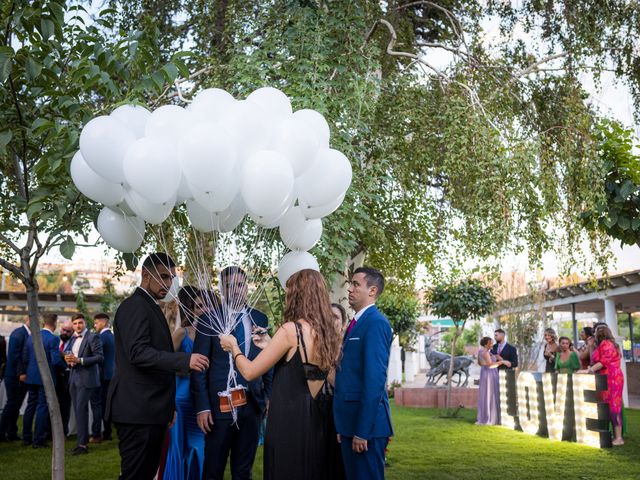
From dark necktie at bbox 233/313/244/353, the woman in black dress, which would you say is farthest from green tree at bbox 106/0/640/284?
the woman in black dress

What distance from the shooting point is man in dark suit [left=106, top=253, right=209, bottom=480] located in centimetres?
422

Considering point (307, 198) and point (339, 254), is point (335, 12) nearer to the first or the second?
point (339, 254)

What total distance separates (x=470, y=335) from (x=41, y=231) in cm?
4963

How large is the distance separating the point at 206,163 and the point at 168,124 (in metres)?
0.40

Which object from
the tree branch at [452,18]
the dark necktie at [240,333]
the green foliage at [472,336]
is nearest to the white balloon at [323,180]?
the dark necktie at [240,333]

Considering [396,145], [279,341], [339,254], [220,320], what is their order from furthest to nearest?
[396,145] < [339,254] < [220,320] < [279,341]

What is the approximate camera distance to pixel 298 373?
12.8 ft

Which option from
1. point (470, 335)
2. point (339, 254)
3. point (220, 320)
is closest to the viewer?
point (220, 320)

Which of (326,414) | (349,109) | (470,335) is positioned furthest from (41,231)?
(470,335)

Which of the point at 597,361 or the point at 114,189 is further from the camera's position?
the point at 597,361

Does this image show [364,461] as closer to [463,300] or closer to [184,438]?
[184,438]

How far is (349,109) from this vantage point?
7637mm

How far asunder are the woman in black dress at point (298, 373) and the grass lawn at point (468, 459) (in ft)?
12.9

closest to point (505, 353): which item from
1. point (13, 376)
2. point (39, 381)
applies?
point (39, 381)
